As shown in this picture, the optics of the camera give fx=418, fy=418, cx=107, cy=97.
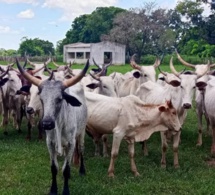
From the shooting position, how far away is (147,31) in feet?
191

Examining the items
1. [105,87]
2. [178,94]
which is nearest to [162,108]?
[178,94]

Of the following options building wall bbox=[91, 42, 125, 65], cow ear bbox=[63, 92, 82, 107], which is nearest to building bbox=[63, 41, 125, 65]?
building wall bbox=[91, 42, 125, 65]

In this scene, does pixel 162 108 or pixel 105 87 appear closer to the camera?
pixel 162 108

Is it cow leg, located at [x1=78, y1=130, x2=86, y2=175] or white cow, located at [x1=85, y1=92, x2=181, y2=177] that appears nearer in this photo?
white cow, located at [x1=85, y1=92, x2=181, y2=177]

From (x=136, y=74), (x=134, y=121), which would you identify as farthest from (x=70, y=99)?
(x=136, y=74)

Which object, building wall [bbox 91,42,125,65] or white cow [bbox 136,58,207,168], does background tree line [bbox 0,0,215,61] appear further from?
white cow [bbox 136,58,207,168]

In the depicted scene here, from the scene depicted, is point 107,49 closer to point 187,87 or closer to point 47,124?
point 187,87

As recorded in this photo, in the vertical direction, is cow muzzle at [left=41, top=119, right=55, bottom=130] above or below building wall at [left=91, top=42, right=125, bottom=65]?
above

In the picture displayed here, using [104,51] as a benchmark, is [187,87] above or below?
above

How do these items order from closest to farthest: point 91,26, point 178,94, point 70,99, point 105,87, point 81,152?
point 70,99, point 81,152, point 178,94, point 105,87, point 91,26

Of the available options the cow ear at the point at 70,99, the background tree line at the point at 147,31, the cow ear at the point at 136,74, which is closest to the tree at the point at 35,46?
the background tree line at the point at 147,31

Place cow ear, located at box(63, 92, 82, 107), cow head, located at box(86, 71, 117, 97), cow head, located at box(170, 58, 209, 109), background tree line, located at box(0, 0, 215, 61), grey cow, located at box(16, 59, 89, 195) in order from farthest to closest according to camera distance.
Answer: background tree line, located at box(0, 0, 215, 61)
cow head, located at box(86, 71, 117, 97)
cow head, located at box(170, 58, 209, 109)
cow ear, located at box(63, 92, 82, 107)
grey cow, located at box(16, 59, 89, 195)

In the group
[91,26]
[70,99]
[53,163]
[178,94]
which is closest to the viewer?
[70,99]

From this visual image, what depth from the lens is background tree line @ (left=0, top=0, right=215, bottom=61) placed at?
46656mm
